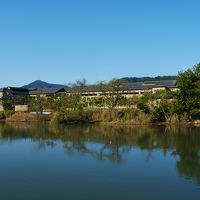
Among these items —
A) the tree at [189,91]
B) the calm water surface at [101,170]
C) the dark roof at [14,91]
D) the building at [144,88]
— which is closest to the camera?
the calm water surface at [101,170]

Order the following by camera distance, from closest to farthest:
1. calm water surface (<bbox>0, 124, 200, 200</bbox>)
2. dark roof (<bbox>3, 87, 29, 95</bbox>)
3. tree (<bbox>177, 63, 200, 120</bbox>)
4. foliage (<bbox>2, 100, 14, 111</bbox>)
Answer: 1. calm water surface (<bbox>0, 124, 200, 200</bbox>)
2. tree (<bbox>177, 63, 200, 120</bbox>)
3. foliage (<bbox>2, 100, 14, 111</bbox>)
4. dark roof (<bbox>3, 87, 29, 95</bbox>)

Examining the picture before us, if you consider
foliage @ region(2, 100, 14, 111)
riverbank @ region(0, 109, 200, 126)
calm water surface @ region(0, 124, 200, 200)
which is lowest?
calm water surface @ region(0, 124, 200, 200)

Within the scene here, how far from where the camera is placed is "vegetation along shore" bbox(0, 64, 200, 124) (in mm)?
21562

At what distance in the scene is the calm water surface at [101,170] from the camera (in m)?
6.24

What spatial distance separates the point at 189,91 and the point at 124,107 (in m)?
6.27

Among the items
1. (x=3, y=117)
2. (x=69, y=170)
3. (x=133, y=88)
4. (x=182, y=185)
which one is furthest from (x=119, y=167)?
(x=133, y=88)

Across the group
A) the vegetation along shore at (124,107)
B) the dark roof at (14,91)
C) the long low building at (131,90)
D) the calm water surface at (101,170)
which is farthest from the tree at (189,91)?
the dark roof at (14,91)

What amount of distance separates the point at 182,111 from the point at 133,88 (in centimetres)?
1867

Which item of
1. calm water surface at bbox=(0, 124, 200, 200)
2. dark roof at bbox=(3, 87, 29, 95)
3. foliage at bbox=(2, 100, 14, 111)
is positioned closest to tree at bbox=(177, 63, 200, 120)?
calm water surface at bbox=(0, 124, 200, 200)

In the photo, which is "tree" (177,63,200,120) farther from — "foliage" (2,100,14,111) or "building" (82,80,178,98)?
"foliage" (2,100,14,111)

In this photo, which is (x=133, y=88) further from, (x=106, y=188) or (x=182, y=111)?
(x=106, y=188)

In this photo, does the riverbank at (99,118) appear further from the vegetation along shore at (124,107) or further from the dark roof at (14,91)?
the dark roof at (14,91)

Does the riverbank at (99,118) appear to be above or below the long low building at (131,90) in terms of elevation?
below

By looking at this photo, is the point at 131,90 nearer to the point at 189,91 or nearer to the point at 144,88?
the point at 144,88
